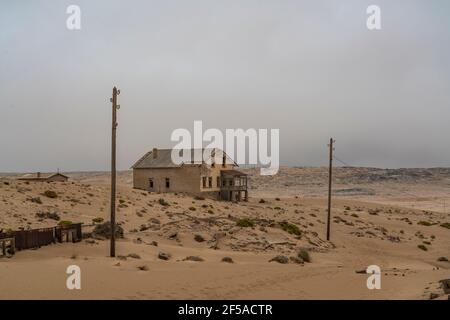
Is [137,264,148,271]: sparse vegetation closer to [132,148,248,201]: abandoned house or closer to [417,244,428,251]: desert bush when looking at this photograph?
[417,244,428,251]: desert bush

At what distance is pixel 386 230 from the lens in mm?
42375

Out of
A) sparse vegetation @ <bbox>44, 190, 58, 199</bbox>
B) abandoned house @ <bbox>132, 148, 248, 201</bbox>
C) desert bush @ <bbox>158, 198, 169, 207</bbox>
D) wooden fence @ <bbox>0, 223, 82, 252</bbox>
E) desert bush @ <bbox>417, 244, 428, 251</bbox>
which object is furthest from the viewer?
abandoned house @ <bbox>132, 148, 248, 201</bbox>

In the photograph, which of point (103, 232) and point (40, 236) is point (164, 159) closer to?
point (103, 232)

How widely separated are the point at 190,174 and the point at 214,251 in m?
27.6

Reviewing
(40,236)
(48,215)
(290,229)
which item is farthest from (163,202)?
(40,236)

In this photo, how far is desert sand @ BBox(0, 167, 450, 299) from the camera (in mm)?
14703

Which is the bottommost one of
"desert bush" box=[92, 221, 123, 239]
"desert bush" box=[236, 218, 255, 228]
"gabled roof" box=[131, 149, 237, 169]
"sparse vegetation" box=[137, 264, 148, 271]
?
"desert bush" box=[236, 218, 255, 228]

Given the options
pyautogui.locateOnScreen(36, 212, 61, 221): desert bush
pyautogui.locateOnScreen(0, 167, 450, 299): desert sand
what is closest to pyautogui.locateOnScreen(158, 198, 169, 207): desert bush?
pyautogui.locateOnScreen(0, 167, 450, 299): desert sand

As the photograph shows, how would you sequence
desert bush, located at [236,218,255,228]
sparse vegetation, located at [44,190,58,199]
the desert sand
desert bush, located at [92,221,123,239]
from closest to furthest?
the desert sand → desert bush, located at [92,221,123,239] → desert bush, located at [236,218,255,228] → sparse vegetation, located at [44,190,58,199]

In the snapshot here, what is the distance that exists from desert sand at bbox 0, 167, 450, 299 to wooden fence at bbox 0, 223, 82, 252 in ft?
1.79

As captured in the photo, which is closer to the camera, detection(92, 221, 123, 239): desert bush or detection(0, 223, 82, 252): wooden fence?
detection(0, 223, 82, 252): wooden fence
